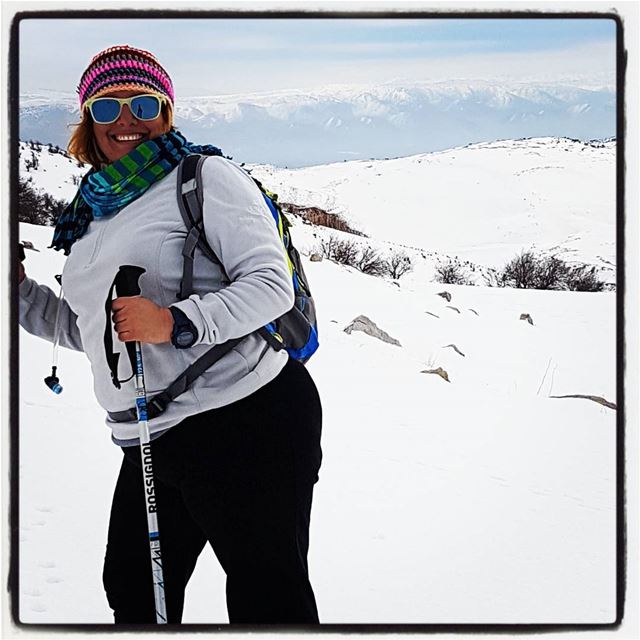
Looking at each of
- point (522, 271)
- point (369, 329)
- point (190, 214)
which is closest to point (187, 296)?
point (190, 214)

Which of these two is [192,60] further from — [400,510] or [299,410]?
[400,510]

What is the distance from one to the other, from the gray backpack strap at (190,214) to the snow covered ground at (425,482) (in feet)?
2.81

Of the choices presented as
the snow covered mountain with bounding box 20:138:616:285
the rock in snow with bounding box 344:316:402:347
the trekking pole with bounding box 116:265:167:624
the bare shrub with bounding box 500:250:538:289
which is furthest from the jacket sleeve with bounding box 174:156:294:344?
the rock in snow with bounding box 344:316:402:347

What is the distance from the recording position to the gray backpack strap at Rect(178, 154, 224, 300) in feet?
4.50

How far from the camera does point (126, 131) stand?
4.84ft

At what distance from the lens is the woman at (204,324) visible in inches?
52.7

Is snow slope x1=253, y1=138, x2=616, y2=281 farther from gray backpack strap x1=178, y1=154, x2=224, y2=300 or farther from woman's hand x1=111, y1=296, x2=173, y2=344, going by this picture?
woman's hand x1=111, y1=296, x2=173, y2=344

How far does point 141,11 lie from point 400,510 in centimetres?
170

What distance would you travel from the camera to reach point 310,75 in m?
2.28

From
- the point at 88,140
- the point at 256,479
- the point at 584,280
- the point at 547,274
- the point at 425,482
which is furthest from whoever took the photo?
the point at 547,274

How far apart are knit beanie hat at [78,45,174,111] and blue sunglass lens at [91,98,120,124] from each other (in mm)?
19

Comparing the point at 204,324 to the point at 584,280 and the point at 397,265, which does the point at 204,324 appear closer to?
the point at 584,280

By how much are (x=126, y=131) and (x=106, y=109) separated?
0.05 m

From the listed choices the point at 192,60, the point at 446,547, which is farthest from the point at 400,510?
the point at 192,60
